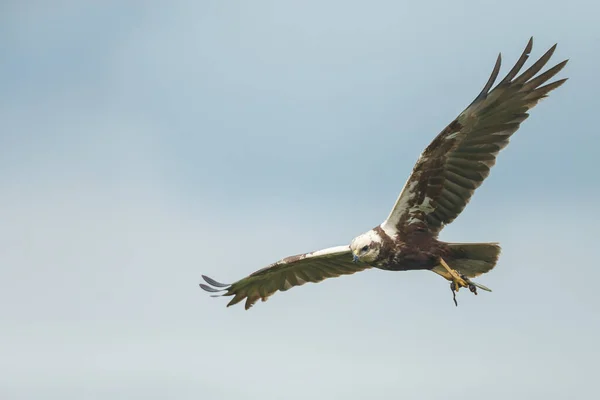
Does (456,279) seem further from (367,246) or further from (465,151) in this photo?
(465,151)

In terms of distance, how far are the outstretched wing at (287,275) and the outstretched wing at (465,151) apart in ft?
6.57

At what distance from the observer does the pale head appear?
16.2m

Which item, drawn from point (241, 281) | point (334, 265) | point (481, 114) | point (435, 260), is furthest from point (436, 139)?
point (241, 281)

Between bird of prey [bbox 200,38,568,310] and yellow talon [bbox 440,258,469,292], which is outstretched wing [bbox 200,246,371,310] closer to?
bird of prey [bbox 200,38,568,310]

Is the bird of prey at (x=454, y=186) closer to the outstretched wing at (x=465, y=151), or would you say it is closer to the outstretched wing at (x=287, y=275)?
the outstretched wing at (x=465, y=151)

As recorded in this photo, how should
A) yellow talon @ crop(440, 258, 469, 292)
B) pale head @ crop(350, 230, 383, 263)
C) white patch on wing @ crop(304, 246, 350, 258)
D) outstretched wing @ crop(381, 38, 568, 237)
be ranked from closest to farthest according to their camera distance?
outstretched wing @ crop(381, 38, 568, 237) < yellow talon @ crop(440, 258, 469, 292) < pale head @ crop(350, 230, 383, 263) < white patch on wing @ crop(304, 246, 350, 258)

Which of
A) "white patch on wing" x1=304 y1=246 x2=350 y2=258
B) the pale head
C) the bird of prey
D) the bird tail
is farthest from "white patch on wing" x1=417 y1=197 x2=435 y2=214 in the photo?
"white patch on wing" x1=304 y1=246 x2=350 y2=258

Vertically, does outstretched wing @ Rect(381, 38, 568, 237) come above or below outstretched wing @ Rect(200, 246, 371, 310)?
below

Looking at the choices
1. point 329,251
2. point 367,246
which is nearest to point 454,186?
point 367,246

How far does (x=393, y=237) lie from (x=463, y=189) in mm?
1301

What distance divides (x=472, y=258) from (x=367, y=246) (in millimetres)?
1642

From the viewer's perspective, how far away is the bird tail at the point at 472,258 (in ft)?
53.4

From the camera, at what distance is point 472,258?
16344 mm

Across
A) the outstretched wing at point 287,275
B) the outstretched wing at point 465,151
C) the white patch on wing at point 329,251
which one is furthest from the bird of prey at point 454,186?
the outstretched wing at point 287,275
